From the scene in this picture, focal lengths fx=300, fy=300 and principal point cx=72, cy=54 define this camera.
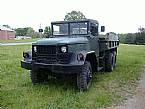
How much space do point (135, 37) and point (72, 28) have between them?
54389 millimetres

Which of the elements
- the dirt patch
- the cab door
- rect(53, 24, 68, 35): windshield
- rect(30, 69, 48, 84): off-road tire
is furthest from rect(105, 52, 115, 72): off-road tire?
rect(30, 69, 48, 84): off-road tire

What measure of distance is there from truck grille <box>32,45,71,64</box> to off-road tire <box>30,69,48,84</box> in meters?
0.46

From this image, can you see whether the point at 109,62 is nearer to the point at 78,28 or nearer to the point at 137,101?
the point at 78,28

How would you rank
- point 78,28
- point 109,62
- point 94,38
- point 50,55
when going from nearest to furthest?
point 50,55 < point 78,28 < point 94,38 < point 109,62

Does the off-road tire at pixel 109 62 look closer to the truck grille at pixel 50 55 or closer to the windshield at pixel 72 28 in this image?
the windshield at pixel 72 28

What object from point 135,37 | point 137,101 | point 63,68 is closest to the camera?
point 137,101

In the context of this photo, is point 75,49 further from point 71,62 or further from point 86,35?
point 86,35

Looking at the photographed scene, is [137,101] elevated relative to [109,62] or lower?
lower

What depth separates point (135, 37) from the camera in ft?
205

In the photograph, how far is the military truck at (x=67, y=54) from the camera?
8.02 meters

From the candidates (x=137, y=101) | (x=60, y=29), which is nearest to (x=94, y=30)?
(x=60, y=29)

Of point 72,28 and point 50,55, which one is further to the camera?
point 72,28

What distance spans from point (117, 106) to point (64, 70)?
1710 mm

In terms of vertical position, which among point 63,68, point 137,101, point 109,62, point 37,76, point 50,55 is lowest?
point 137,101
